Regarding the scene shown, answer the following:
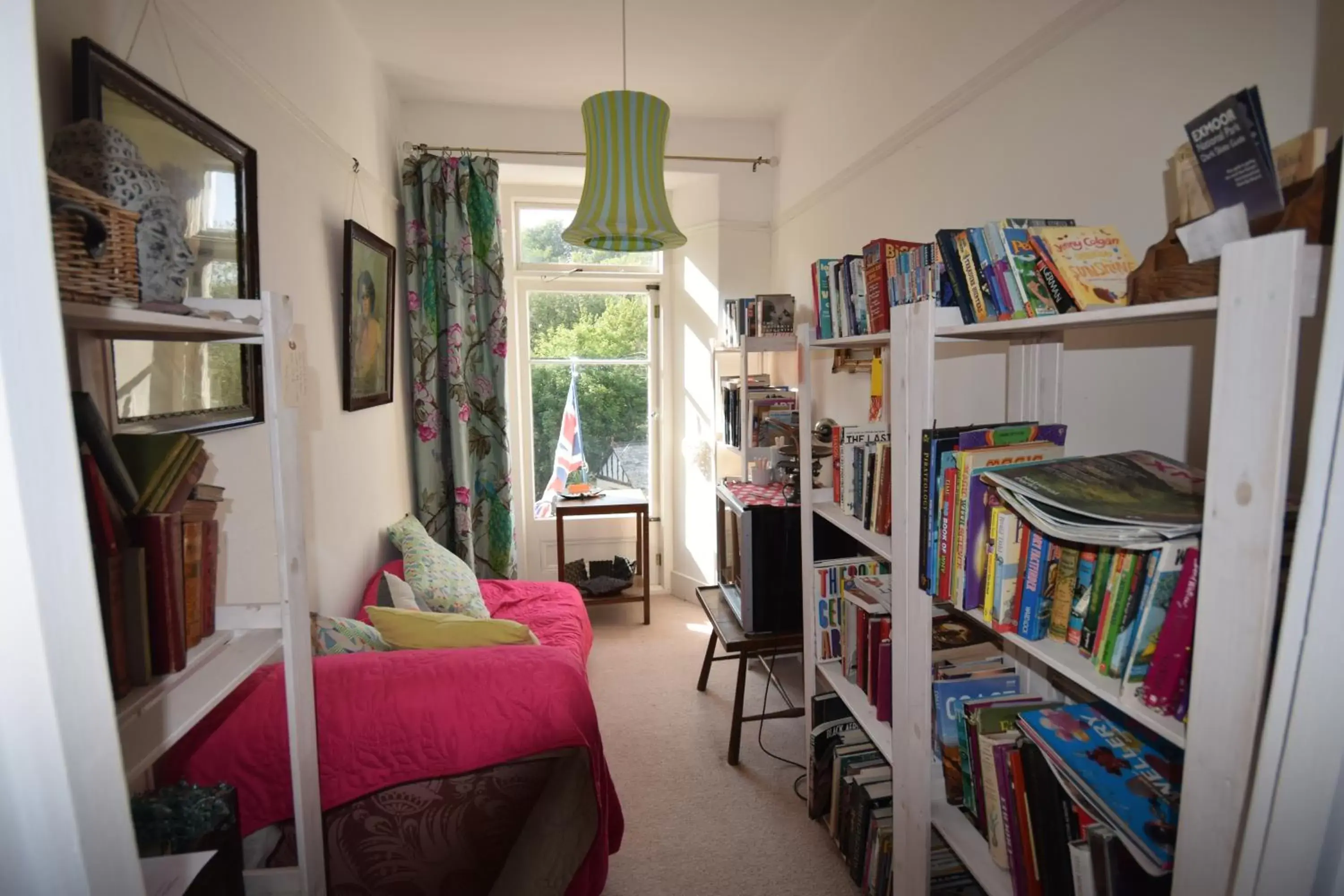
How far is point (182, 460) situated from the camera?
926 millimetres

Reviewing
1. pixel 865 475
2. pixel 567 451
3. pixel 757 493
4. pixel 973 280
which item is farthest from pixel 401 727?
pixel 567 451

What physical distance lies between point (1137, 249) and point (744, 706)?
224 cm

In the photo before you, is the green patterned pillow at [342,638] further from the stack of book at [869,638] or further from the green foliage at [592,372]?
the green foliage at [592,372]

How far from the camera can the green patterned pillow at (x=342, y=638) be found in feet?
5.73

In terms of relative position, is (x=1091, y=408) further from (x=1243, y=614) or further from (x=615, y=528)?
(x=615, y=528)

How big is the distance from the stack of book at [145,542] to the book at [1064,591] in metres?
1.32

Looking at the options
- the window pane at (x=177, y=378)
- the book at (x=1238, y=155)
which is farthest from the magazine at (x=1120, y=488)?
the window pane at (x=177, y=378)

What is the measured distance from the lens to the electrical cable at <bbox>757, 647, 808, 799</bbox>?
224 cm

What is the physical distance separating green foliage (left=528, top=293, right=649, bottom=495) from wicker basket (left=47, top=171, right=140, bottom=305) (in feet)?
10.5

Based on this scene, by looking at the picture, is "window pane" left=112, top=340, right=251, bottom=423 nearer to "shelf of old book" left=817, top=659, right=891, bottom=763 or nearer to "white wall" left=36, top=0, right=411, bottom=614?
"white wall" left=36, top=0, right=411, bottom=614

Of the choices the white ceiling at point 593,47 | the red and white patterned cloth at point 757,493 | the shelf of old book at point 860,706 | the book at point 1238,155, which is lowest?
the shelf of old book at point 860,706

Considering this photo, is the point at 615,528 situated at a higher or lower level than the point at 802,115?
lower

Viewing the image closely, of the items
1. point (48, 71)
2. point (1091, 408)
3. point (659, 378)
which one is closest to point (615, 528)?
point (659, 378)

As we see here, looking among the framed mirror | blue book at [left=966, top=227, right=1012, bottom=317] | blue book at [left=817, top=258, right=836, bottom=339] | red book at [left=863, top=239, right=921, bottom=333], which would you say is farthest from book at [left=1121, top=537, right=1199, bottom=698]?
the framed mirror
